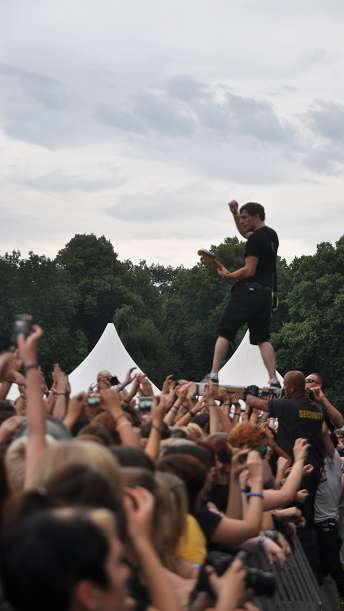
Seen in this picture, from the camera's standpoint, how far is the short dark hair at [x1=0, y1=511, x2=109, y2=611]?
113 inches

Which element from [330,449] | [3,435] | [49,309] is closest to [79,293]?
[49,309]

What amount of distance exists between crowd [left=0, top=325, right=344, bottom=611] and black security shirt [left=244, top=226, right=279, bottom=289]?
9.14 ft

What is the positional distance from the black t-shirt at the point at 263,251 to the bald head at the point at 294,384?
2.13m

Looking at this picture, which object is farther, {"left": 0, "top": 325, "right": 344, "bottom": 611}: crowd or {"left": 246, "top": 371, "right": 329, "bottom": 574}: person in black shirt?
{"left": 246, "top": 371, "right": 329, "bottom": 574}: person in black shirt

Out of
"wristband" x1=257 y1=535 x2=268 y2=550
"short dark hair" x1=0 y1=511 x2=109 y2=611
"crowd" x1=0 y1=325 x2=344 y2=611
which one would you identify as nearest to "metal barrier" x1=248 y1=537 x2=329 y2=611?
"wristband" x1=257 y1=535 x2=268 y2=550

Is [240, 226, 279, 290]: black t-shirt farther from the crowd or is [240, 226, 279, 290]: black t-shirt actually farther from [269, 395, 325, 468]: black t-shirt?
the crowd

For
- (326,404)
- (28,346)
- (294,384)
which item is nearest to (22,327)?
(28,346)

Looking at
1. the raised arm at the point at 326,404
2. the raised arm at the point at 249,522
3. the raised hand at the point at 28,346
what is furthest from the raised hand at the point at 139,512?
the raised arm at the point at 326,404

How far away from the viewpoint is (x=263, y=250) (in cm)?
1334

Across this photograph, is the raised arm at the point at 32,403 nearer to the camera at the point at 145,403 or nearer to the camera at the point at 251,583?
the camera at the point at 251,583

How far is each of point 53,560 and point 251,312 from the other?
1101cm

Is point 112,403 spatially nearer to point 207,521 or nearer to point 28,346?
point 207,521

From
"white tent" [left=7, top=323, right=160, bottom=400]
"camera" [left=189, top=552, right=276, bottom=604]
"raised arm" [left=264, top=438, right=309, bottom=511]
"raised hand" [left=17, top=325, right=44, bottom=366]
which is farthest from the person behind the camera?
"white tent" [left=7, top=323, right=160, bottom=400]

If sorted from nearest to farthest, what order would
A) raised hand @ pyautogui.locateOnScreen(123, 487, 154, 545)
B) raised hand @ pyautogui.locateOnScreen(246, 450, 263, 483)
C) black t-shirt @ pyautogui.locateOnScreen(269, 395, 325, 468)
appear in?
raised hand @ pyautogui.locateOnScreen(123, 487, 154, 545)
raised hand @ pyautogui.locateOnScreen(246, 450, 263, 483)
black t-shirt @ pyautogui.locateOnScreen(269, 395, 325, 468)
